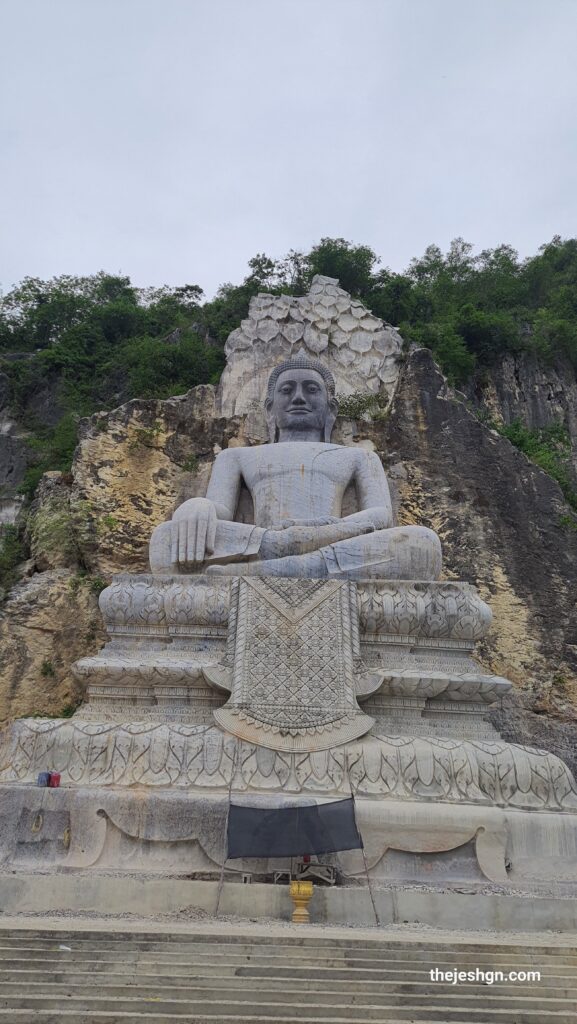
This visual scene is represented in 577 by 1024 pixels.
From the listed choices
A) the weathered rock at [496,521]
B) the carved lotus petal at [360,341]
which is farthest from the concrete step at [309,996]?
the carved lotus petal at [360,341]

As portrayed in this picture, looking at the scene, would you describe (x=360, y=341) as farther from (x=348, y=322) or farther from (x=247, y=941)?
(x=247, y=941)

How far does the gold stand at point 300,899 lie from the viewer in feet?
16.0

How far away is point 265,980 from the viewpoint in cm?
357

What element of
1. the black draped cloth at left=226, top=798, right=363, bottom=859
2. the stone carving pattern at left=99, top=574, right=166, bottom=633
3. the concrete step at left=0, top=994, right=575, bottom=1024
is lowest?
the concrete step at left=0, top=994, right=575, bottom=1024

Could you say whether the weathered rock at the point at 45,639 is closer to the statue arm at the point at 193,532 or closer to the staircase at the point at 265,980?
the statue arm at the point at 193,532

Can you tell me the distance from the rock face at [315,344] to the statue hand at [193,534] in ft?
13.9

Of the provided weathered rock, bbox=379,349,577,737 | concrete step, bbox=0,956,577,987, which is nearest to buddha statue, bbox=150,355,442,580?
weathered rock, bbox=379,349,577,737

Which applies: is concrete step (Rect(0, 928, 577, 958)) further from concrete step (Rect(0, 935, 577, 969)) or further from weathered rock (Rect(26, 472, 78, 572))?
weathered rock (Rect(26, 472, 78, 572))

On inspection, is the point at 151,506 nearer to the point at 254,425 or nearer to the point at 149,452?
the point at 149,452

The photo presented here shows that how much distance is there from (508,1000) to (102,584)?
7478 millimetres

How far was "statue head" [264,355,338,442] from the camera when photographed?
35.1 feet

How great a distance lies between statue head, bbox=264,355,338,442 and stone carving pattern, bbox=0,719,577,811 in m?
5.18

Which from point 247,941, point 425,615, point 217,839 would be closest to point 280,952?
point 247,941

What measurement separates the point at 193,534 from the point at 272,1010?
5463 millimetres
